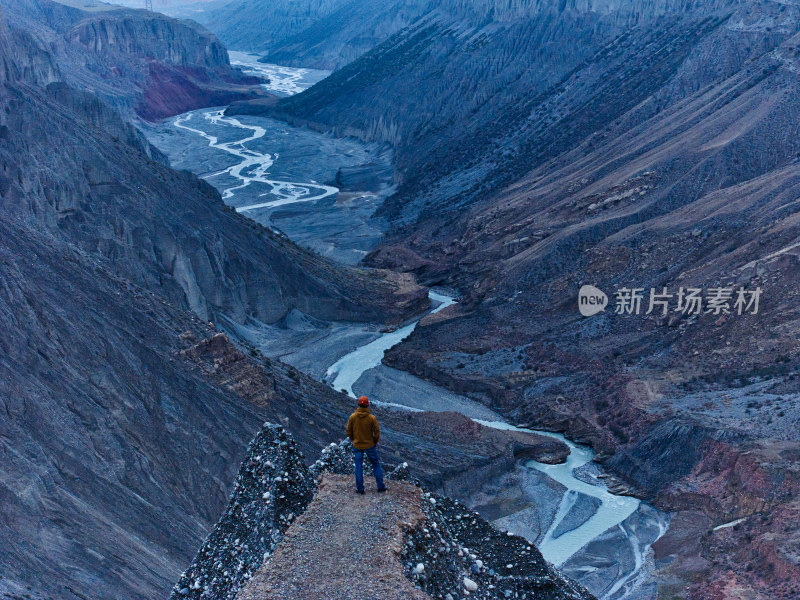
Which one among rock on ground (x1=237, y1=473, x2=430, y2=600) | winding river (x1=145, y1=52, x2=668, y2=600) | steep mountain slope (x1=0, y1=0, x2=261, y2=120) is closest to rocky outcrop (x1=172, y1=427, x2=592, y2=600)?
rock on ground (x1=237, y1=473, x2=430, y2=600)

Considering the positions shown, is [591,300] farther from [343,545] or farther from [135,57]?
[135,57]

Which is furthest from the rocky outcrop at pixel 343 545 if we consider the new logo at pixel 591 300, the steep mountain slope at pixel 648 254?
the new logo at pixel 591 300

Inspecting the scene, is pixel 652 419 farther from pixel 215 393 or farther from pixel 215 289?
pixel 215 289

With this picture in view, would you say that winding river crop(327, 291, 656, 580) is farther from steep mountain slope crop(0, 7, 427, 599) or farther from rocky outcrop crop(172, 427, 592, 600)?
rocky outcrop crop(172, 427, 592, 600)

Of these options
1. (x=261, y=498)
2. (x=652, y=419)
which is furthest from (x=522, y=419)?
(x=261, y=498)

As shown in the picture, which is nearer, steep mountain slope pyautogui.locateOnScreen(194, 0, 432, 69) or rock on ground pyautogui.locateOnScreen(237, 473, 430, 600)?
rock on ground pyautogui.locateOnScreen(237, 473, 430, 600)
